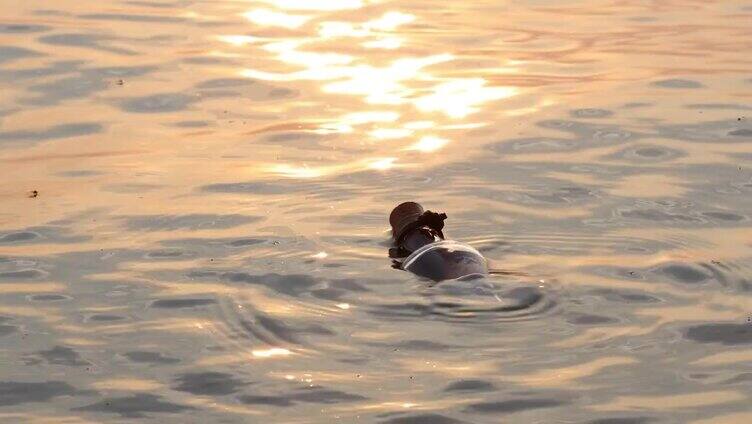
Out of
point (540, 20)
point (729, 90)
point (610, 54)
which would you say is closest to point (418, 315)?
point (729, 90)

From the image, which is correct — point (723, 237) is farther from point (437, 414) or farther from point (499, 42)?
point (499, 42)

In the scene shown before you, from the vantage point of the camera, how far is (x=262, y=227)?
31.7ft

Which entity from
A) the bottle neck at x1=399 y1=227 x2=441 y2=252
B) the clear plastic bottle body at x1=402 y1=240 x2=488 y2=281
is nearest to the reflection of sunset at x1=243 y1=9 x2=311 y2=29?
the bottle neck at x1=399 y1=227 x2=441 y2=252

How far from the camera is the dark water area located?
720cm

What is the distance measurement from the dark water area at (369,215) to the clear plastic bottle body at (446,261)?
118 mm

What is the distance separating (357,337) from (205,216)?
2597 mm

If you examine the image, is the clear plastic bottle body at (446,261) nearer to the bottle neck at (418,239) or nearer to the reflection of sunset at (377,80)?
the bottle neck at (418,239)

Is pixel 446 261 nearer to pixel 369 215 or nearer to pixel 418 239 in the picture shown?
pixel 418 239

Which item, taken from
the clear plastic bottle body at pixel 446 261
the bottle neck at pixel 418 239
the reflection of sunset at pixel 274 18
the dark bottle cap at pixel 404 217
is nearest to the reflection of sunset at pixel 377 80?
the reflection of sunset at pixel 274 18

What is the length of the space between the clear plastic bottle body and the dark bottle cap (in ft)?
1.31

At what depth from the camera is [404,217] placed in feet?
30.2

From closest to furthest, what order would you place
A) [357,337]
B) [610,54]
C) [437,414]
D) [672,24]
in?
[437,414], [357,337], [610,54], [672,24]

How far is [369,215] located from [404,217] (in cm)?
84

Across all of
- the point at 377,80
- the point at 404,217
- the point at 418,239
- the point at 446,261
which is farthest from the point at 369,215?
the point at 377,80
